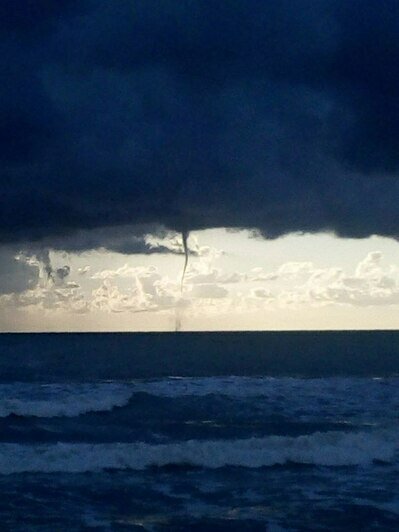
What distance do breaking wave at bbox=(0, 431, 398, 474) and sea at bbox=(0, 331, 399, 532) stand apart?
0.13 ft

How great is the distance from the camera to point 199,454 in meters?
23.9

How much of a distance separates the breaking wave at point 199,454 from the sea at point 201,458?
4 centimetres

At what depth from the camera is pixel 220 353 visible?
11475cm

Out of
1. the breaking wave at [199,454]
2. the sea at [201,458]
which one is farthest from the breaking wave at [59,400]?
the breaking wave at [199,454]

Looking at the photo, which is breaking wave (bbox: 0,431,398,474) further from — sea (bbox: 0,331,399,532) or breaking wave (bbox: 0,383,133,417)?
breaking wave (bbox: 0,383,133,417)

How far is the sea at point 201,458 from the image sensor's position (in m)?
17.6

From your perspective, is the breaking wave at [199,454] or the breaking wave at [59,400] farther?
the breaking wave at [59,400]

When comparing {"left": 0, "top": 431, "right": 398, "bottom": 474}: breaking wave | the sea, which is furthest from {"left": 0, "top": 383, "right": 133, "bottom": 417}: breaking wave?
{"left": 0, "top": 431, "right": 398, "bottom": 474}: breaking wave

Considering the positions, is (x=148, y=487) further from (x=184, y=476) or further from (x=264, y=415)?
(x=264, y=415)

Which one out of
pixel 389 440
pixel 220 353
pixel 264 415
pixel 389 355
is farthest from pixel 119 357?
pixel 389 440

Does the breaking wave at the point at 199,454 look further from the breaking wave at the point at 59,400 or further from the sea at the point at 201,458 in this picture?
the breaking wave at the point at 59,400

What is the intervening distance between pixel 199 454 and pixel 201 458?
160 mm

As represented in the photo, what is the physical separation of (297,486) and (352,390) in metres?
22.1

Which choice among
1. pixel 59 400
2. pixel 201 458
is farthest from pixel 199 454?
pixel 59 400
